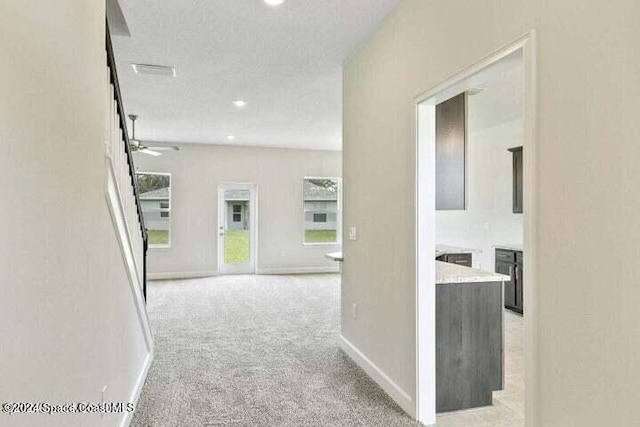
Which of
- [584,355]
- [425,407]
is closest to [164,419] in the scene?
[425,407]

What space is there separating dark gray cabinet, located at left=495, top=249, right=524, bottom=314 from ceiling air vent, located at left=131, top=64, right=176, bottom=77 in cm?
457

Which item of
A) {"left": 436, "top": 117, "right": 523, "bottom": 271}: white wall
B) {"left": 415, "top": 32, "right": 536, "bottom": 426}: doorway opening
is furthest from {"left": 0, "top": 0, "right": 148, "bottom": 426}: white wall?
{"left": 436, "top": 117, "right": 523, "bottom": 271}: white wall

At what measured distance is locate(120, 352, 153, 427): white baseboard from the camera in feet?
7.75

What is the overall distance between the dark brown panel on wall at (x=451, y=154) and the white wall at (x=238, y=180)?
19.2ft

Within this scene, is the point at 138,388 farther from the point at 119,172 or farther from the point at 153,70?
the point at 153,70

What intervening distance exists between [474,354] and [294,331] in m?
2.19

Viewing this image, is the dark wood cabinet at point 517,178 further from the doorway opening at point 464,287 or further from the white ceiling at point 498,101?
the doorway opening at point 464,287

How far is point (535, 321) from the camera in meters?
1.57

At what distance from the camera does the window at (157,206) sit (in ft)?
25.8

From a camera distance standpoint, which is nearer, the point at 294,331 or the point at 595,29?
the point at 595,29

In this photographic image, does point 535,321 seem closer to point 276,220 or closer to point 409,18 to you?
point 409,18

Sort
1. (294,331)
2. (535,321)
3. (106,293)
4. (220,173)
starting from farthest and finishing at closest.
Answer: (220,173)
(294,331)
(106,293)
(535,321)

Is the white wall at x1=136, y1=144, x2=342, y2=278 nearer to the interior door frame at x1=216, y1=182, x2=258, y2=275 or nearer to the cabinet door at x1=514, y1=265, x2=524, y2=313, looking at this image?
the interior door frame at x1=216, y1=182, x2=258, y2=275

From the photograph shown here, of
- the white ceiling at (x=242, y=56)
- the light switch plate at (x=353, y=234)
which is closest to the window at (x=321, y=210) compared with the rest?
the white ceiling at (x=242, y=56)
